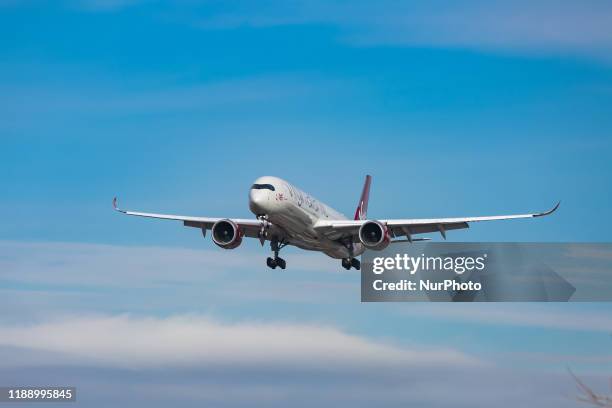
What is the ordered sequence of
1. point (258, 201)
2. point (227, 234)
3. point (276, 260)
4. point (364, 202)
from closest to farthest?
point (258, 201) < point (227, 234) < point (276, 260) < point (364, 202)

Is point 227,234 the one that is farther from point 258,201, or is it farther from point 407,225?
point 407,225

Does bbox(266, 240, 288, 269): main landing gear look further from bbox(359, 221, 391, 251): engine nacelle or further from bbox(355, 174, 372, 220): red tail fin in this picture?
bbox(355, 174, 372, 220): red tail fin

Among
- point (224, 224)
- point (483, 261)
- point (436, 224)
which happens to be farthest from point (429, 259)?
point (224, 224)

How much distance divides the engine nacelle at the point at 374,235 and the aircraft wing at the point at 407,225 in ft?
1.43

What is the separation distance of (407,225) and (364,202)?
61.5ft

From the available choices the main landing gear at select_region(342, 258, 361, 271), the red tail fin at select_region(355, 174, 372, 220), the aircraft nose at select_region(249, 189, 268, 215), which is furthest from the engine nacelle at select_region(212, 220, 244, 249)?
the red tail fin at select_region(355, 174, 372, 220)

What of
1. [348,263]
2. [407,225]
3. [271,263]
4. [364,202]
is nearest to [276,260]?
[271,263]

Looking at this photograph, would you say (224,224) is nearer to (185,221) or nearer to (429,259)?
(185,221)

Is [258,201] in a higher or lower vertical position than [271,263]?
lower

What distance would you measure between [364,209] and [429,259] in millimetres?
5626

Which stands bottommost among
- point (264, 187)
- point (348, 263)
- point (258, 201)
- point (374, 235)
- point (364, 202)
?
point (258, 201)

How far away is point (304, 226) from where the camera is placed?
1816 inches

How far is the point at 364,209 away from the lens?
66.1 m

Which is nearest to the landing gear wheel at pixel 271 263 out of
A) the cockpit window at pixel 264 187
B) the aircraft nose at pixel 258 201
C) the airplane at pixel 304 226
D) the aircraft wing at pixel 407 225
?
the airplane at pixel 304 226
